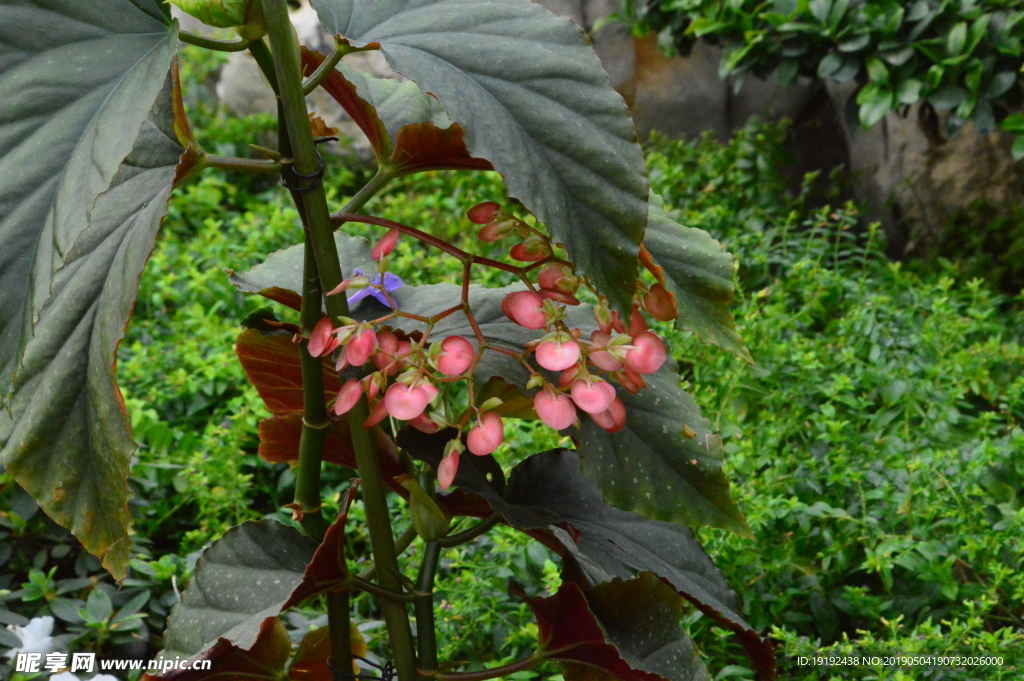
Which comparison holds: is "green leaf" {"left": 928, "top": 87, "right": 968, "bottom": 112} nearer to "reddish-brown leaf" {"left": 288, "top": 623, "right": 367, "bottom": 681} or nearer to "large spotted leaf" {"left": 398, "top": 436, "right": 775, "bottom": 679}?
"large spotted leaf" {"left": 398, "top": 436, "right": 775, "bottom": 679}

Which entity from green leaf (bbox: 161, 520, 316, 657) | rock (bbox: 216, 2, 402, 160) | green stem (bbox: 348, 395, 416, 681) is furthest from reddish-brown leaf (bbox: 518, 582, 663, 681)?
rock (bbox: 216, 2, 402, 160)

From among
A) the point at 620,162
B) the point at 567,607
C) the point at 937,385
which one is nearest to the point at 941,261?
the point at 937,385

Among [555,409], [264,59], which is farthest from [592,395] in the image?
[264,59]

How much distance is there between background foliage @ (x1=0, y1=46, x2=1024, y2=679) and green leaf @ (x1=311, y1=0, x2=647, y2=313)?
816 mm

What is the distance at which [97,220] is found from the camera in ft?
2.16

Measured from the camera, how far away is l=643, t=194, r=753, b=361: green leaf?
0.69 m

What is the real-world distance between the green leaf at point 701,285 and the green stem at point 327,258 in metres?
0.25

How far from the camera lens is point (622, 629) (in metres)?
0.82

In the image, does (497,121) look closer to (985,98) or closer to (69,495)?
(69,495)

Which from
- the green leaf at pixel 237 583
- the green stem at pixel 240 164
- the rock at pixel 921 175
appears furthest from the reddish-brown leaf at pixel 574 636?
the rock at pixel 921 175

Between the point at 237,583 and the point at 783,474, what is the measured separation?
1.06 metres

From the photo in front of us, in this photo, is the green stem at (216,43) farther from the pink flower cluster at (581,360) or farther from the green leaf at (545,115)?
the pink flower cluster at (581,360)

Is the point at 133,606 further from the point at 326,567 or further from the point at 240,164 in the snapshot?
the point at 240,164

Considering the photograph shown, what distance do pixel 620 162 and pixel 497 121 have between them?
8cm
